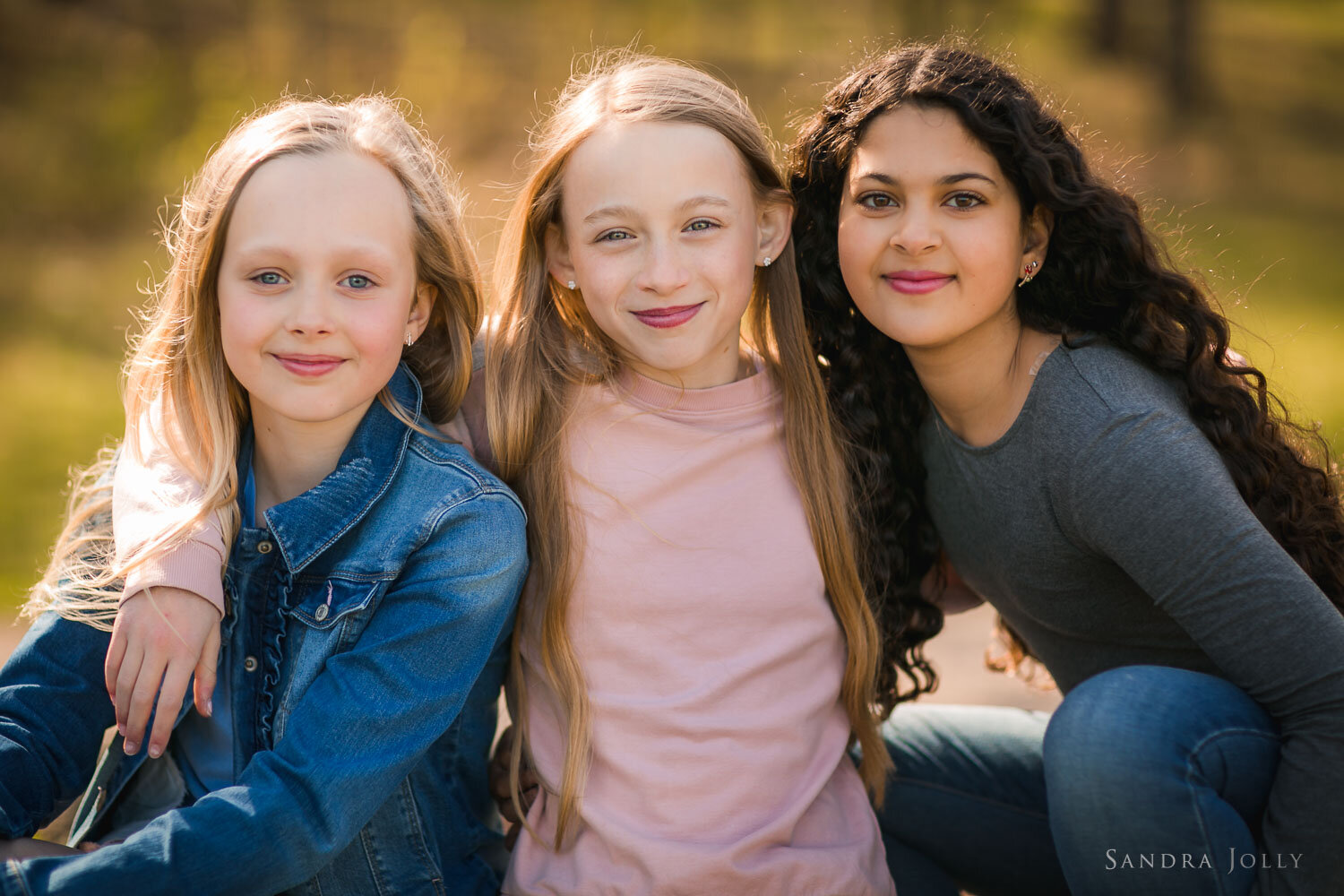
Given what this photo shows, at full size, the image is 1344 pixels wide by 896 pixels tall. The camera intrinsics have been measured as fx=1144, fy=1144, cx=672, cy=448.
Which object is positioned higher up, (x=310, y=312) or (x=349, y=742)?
(x=310, y=312)

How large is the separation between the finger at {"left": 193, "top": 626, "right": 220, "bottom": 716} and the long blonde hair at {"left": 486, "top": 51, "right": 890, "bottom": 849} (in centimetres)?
53

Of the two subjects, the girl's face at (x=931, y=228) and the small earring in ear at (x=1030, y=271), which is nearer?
the girl's face at (x=931, y=228)

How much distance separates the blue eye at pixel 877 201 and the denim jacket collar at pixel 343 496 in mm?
958

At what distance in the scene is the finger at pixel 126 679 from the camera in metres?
1.80

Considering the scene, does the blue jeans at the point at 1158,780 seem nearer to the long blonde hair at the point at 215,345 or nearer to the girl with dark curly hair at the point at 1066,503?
the girl with dark curly hair at the point at 1066,503


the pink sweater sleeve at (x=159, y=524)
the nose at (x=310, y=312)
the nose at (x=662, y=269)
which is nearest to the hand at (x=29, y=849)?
the pink sweater sleeve at (x=159, y=524)

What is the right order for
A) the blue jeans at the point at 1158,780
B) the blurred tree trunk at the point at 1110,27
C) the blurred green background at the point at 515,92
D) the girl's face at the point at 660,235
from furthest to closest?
the blurred tree trunk at the point at 1110,27, the blurred green background at the point at 515,92, the girl's face at the point at 660,235, the blue jeans at the point at 1158,780

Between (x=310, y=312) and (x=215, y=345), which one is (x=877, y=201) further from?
(x=215, y=345)

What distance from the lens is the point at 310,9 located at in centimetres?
986

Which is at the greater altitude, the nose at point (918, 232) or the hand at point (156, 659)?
the nose at point (918, 232)

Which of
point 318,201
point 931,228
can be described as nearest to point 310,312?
point 318,201

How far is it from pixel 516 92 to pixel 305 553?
8.27 m

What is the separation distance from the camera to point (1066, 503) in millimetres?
2018

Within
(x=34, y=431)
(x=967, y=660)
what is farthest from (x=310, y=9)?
(x=967, y=660)
